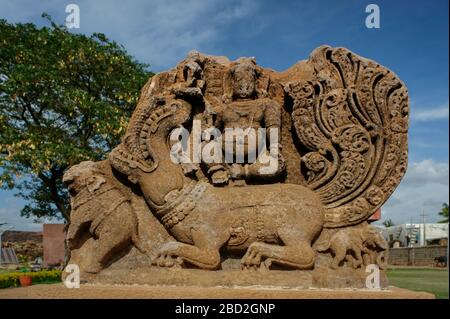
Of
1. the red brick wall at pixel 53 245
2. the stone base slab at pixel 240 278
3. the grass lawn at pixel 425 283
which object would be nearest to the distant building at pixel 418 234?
the grass lawn at pixel 425 283

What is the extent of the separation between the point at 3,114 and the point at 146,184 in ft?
37.7

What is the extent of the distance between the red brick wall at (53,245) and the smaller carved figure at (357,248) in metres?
23.7

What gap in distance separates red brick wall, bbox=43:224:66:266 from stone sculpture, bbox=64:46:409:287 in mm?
22599

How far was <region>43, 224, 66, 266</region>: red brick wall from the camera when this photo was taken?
26359 millimetres

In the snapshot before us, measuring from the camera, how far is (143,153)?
5.53 m

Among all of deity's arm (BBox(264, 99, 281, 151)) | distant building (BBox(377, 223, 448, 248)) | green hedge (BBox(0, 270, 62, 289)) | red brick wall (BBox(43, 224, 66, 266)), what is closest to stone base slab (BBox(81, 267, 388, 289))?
deity's arm (BBox(264, 99, 281, 151))

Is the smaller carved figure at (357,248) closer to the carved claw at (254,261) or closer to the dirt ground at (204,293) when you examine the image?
the dirt ground at (204,293)

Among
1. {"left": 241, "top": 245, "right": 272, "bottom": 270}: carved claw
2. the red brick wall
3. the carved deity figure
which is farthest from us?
the red brick wall

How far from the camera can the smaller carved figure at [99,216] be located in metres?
5.09

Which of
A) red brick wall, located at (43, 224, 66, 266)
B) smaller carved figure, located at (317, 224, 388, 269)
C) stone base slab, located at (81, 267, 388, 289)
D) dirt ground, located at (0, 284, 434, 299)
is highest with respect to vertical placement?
smaller carved figure, located at (317, 224, 388, 269)

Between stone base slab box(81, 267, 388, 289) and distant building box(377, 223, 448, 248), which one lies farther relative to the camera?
distant building box(377, 223, 448, 248)

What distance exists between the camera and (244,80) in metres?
5.77

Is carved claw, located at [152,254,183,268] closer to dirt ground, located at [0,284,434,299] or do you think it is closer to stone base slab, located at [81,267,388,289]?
stone base slab, located at [81,267,388,289]
